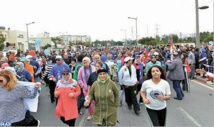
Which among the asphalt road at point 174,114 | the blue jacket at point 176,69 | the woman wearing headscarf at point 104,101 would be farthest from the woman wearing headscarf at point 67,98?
the blue jacket at point 176,69

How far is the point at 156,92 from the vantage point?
3.91 meters

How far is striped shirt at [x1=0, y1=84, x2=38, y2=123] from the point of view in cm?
342

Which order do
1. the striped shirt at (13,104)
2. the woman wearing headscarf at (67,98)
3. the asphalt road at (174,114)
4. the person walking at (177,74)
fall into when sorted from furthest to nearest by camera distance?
the person walking at (177,74) → the asphalt road at (174,114) → the woman wearing headscarf at (67,98) → the striped shirt at (13,104)

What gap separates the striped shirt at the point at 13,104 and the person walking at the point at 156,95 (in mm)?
2040

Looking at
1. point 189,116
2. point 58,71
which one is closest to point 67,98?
point 58,71

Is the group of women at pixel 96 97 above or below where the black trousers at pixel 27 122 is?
above

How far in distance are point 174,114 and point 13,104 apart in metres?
4.44

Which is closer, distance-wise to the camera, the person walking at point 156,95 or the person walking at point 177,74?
the person walking at point 156,95

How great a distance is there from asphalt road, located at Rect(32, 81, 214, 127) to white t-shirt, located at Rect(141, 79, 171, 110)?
1.73m

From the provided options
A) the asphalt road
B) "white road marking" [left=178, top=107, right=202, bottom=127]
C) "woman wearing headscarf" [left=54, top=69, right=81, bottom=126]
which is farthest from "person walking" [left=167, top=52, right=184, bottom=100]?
"woman wearing headscarf" [left=54, top=69, right=81, bottom=126]

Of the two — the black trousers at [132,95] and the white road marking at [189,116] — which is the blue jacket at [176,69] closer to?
the white road marking at [189,116]

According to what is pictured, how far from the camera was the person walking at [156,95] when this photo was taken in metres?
3.91

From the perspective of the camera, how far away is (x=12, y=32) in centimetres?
6719

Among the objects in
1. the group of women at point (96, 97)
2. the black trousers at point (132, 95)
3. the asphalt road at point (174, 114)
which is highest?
the group of women at point (96, 97)
